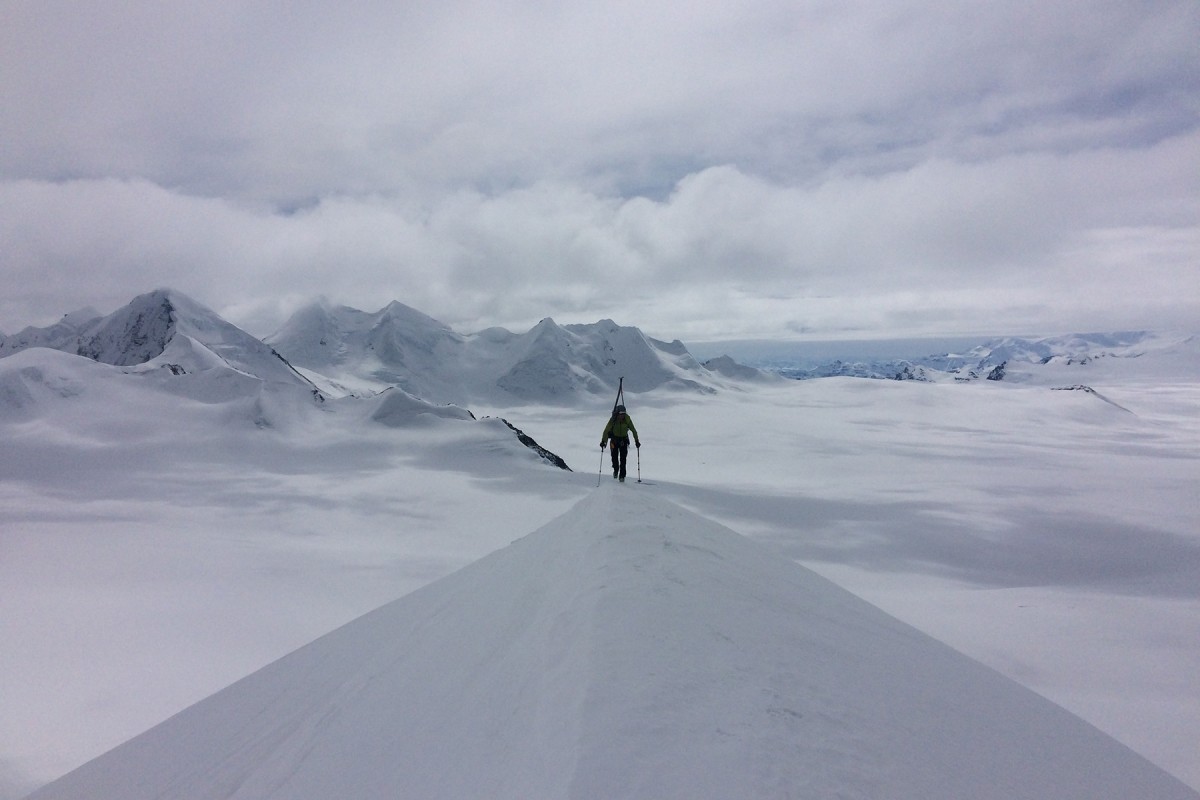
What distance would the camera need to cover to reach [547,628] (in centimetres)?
596

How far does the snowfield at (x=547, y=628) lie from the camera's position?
14.2ft

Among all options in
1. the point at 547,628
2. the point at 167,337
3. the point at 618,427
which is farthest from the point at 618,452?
the point at 167,337

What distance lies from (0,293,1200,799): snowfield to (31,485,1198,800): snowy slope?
0.03 m

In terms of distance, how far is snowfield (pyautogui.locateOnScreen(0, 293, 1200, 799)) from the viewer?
4.32 meters

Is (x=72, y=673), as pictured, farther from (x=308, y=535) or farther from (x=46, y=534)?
(x=46, y=534)

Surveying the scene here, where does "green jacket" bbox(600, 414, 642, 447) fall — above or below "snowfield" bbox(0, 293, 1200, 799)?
above

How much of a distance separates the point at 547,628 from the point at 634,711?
6.70 ft

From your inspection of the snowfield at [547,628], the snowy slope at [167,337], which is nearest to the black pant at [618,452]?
the snowfield at [547,628]

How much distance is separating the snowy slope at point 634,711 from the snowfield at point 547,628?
0.03 meters

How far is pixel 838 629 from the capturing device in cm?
687

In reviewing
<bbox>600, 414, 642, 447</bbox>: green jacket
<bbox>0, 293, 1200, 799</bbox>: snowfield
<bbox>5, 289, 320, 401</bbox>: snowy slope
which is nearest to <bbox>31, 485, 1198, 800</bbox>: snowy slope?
<bbox>0, 293, 1200, 799</bbox>: snowfield

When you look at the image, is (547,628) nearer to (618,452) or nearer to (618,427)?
(618,427)

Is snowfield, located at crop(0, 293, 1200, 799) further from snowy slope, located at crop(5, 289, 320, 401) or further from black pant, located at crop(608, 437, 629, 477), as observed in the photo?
snowy slope, located at crop(5, 289, 320, 401)

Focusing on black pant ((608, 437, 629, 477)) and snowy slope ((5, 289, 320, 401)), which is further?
snowy slope ((5, 289, 320, 401))
